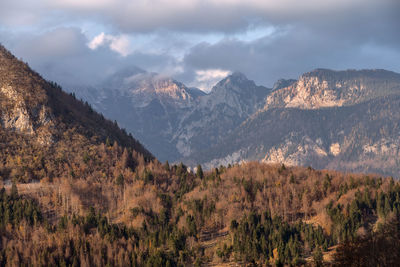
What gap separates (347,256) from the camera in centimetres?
19888

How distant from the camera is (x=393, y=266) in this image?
188m

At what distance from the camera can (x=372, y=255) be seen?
199125mm

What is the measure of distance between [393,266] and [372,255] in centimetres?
1184

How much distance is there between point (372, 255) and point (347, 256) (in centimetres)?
870

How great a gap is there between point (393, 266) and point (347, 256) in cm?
1643
